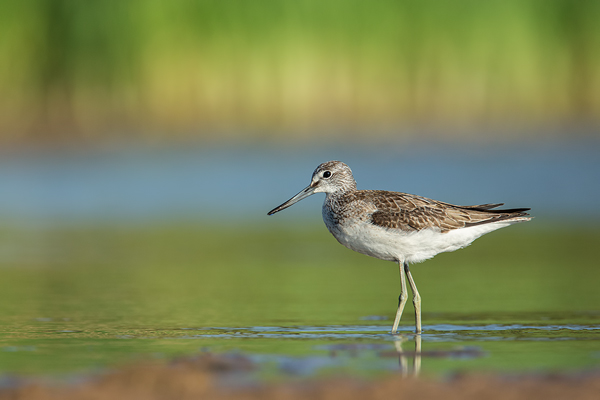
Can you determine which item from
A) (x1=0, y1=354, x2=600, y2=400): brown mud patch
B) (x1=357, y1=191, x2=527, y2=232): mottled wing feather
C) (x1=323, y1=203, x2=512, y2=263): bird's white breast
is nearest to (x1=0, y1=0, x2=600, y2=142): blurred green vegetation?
(x1=357, y1=191, x2=527, y2=232): mottled wing feather

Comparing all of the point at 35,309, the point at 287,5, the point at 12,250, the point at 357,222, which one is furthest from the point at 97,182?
the point at 357,222

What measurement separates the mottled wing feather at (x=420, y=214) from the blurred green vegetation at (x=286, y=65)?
15.5 metres

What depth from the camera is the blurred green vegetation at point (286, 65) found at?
75.6 feet

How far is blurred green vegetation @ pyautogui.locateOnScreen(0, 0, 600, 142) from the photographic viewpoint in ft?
75.6

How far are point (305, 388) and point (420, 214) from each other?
3.18 meters

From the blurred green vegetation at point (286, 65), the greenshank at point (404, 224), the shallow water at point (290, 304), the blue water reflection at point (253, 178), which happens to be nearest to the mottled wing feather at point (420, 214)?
the greenshank at point (404, 224)

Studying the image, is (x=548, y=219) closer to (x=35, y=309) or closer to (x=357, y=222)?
(x=357, y=222)

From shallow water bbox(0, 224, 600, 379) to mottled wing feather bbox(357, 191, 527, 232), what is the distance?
813mm

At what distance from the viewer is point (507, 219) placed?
805cm

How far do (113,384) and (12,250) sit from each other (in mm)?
8441

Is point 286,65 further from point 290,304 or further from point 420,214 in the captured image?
point 420,214

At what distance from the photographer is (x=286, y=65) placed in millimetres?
23688

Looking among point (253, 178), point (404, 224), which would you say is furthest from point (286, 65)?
point (404, 224)

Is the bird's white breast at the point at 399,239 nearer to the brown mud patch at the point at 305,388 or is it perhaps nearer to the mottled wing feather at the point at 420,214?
the mottled wing feather at the point at 420,214
